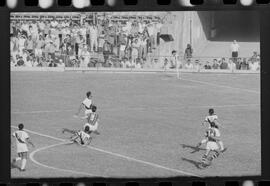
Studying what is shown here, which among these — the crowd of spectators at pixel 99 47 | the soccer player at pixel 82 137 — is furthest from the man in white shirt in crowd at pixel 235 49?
the soccer player at pixel 82 137

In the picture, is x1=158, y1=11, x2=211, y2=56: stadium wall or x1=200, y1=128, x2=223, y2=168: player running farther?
x1=158, y1=11, x2=211, y2=56: stadium wall

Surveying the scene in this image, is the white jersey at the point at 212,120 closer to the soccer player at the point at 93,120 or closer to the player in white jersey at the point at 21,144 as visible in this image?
the soccer player at the point at 93,120

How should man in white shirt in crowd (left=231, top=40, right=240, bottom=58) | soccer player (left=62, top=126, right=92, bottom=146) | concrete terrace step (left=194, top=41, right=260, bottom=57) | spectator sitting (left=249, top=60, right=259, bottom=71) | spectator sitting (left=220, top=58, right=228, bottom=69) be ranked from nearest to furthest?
1. soccer player (left=62, top=126, right=92, bottom=146)
2. spectator sitting (left=249, top=60, right=259, bottom=71)
3. concrete terrace step (left=194, top=41, right=260, bottom=57)
4. man in white shirt in crowd (left=231, top=40, right=240, bottom=58)
5. spectator sitting (left=220, top=58, right=228, bottom=69)

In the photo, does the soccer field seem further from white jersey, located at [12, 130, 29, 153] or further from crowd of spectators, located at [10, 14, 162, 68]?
crowd of spectators, located at [10, 14, 162, 68]

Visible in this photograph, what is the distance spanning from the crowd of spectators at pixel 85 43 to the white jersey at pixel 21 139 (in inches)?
120

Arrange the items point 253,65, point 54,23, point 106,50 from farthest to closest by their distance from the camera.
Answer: point 54,23 → point 106,50 → point 253,65

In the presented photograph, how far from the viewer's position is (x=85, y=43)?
74.5 ft

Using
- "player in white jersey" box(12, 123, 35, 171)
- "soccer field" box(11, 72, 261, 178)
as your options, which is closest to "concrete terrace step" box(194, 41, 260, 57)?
"soccer field" box(11, 72, 261, 178)

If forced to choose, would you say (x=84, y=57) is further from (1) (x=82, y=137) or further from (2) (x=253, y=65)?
(2) (x=253, y=65)

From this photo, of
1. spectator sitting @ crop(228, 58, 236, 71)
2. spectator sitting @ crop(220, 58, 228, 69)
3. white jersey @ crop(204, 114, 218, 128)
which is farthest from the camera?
spectator sitting @ crop(228, 58, 236, 71)

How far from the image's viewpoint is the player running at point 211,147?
19078 mm

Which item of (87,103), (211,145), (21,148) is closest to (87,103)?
(87,103)

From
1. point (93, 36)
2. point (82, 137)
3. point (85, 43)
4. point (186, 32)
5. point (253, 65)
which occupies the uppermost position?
point (186, 32)

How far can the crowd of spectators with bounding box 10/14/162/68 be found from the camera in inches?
878
